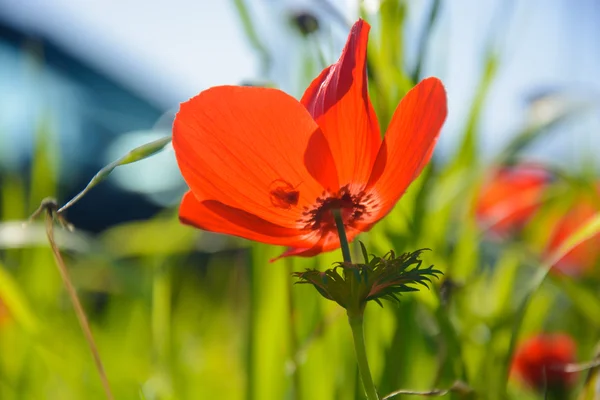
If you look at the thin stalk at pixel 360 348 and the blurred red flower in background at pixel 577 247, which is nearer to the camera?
the thin stalk at pixel 360 348

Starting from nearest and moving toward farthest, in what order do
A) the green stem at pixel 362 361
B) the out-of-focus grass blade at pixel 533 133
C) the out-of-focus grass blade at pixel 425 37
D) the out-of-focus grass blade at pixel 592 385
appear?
the green stem at pixel 362 361 → the out-of-focus grass blade at pixel 592 385 → the out-of-focus grass blade at pixel 425 37 → the out-of-focus grass blade at pixel 533 133

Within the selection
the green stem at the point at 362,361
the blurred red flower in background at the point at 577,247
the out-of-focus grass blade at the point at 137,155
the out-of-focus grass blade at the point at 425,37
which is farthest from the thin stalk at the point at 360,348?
the blurred red flower in background at the point at 577,247

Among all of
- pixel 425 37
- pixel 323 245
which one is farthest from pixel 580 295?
pixel 323 245

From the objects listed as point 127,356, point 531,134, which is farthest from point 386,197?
point 127,356

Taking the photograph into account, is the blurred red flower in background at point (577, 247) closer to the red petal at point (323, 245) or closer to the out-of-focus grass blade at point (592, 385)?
the out-of-focus grass blade at point (592, 385)

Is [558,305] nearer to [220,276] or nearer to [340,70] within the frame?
[220,276]

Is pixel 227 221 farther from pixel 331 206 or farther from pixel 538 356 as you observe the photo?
pixel 538 356

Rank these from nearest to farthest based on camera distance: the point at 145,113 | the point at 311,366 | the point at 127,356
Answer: the point at 311,366 < the point at 127,356 < the point at 145,113

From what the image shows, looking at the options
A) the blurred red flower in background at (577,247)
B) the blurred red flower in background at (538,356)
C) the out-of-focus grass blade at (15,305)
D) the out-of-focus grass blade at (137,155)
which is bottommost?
the blurred red flower in background at (538,356)
